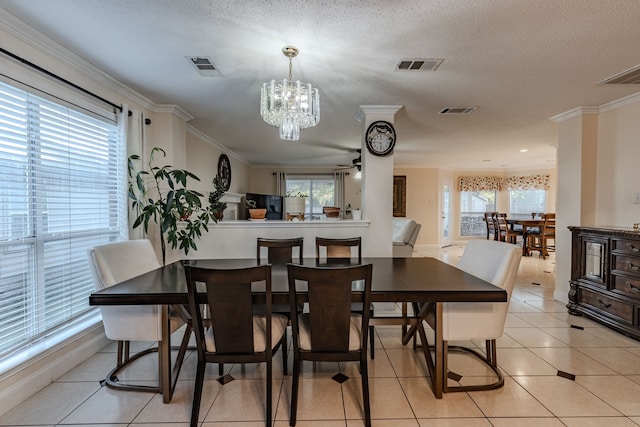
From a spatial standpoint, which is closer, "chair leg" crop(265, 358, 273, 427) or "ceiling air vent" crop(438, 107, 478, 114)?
"chair leg" crop(265, 358, 273, 427)

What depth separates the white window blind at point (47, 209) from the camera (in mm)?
1906

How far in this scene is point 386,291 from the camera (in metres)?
1.76


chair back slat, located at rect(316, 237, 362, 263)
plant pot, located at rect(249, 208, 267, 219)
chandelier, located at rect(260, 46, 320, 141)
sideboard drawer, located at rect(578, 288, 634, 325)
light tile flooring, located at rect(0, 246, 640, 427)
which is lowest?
light tile flooring, located at rect(0, 246, 640, 427)

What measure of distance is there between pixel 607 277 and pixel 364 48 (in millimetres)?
3205

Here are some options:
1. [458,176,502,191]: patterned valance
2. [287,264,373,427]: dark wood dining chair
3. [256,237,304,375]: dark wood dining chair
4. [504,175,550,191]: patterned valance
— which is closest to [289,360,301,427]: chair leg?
[287,264,373,427]: dark wood dining chair

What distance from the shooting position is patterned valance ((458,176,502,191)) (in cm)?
888

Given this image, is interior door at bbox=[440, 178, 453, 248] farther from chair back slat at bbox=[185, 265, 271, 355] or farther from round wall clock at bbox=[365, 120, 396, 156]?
chair back slat at bbox=[185, 265, 271, 355]

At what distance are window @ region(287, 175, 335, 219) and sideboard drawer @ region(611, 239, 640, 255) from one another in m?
6.07

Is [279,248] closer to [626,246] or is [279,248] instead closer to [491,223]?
[626,246]

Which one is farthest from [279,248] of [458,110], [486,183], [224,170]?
[486,183]

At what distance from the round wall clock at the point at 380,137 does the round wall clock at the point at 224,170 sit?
3.03m

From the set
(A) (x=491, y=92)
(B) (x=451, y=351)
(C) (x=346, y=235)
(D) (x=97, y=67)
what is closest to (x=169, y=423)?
(B) (x=451, y=351)

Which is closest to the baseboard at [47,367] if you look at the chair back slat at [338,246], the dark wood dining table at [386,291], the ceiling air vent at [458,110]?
the dark wood dining table at [386,291]

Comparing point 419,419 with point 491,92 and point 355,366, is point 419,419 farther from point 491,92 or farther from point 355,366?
point 491,92
